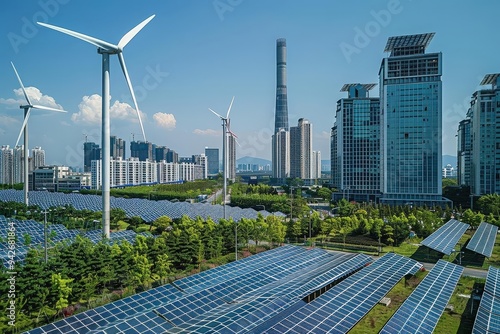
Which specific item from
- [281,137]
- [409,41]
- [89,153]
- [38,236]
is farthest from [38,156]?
[409,41]

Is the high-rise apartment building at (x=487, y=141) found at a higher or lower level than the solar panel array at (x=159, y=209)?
higher

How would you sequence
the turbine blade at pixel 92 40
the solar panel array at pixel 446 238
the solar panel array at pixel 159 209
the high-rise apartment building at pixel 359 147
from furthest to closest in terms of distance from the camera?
the high-rise apartment building at pixel 359 147
the solar panel array at pixel 159 209
the solar panel array at pixel 446 238
the turbine blade at pixel 92 40

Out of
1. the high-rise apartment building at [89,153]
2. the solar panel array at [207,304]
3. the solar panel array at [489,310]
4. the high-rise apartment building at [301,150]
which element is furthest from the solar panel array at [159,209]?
the high-rise apartment building at [301,150]

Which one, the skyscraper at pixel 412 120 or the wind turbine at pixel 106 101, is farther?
the skyscraper at pixel 412 120

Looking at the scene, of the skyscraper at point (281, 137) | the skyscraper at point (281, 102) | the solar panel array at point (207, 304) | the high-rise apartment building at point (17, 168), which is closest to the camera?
the solar panel array at point (207, 304)

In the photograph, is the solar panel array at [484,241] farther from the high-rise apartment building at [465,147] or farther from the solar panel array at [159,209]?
the high-rise apartment building at [465,147]

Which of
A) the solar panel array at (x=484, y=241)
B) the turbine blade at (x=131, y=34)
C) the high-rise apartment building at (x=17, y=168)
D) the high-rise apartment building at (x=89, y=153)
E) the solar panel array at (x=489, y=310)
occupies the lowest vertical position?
the solar panel array at (x=484, y=241)
